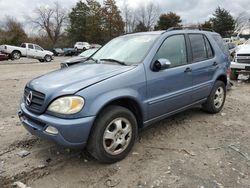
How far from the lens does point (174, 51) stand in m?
4.37

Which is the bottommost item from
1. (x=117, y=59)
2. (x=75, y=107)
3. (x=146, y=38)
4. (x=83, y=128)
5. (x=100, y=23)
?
(x=83, y=128)

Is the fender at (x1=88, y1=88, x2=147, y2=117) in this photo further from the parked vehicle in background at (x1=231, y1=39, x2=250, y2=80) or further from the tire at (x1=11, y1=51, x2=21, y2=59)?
the tire at (x1=11, y1=51, x2=21, y2=59)

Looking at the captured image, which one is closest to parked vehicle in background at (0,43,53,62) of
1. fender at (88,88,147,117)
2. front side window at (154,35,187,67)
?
front side window at (154,35,187,67)

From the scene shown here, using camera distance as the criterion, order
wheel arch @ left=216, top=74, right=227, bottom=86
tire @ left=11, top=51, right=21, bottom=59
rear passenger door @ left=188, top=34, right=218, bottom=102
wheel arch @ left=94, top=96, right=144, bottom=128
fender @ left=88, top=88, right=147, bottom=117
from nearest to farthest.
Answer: fender @ left=88, top=88, right=147, bottom=117 < wheel arch @ left=94, top=96, right=144, bottom=128 < rear passenger door @ left=188, top=34, right=218, bottom=102 < wheel arch @ left=216, top=74, right=227, bottom=86 < tire @ left=11, top=51, right=21, bottom=59

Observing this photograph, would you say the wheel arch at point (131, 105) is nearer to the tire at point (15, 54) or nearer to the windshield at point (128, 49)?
the windshield at point (128, 49)

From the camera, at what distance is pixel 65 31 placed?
5834 cm

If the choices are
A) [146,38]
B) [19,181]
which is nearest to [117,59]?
[146,38]

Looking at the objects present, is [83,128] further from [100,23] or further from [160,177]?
[100,23]

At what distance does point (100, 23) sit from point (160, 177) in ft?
165

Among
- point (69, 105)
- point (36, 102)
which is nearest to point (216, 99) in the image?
point (69, 105)

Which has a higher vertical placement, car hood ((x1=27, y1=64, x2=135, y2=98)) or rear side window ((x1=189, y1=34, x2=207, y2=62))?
rear side window ((x1=189, y1=34, x2=207, y2=62))

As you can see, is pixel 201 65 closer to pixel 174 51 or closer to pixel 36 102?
Result: pixel 174 51

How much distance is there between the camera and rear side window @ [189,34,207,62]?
479cm

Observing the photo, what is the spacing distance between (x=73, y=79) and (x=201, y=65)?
252cm
